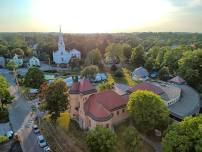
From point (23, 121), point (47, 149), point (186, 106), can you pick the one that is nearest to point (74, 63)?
point (23, 121)

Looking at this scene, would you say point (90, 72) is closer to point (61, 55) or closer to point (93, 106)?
point (61, 55)

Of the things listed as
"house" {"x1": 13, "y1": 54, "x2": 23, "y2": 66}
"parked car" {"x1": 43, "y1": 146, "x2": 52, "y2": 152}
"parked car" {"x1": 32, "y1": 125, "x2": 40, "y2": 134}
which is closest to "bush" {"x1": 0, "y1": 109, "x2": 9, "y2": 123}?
"parked car" {"x1": 32, "y1": 125, "x2": 40, "y2": 134}

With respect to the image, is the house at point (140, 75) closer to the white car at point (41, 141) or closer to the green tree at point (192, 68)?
the green tree at point (192, 68)

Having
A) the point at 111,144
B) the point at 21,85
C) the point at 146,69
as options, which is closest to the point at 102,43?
the point at 146,69

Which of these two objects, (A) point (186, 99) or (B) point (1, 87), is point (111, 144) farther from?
(B) point (1, 87)

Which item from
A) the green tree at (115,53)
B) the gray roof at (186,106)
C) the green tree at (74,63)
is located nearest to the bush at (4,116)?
the gray roof at (186,106)
